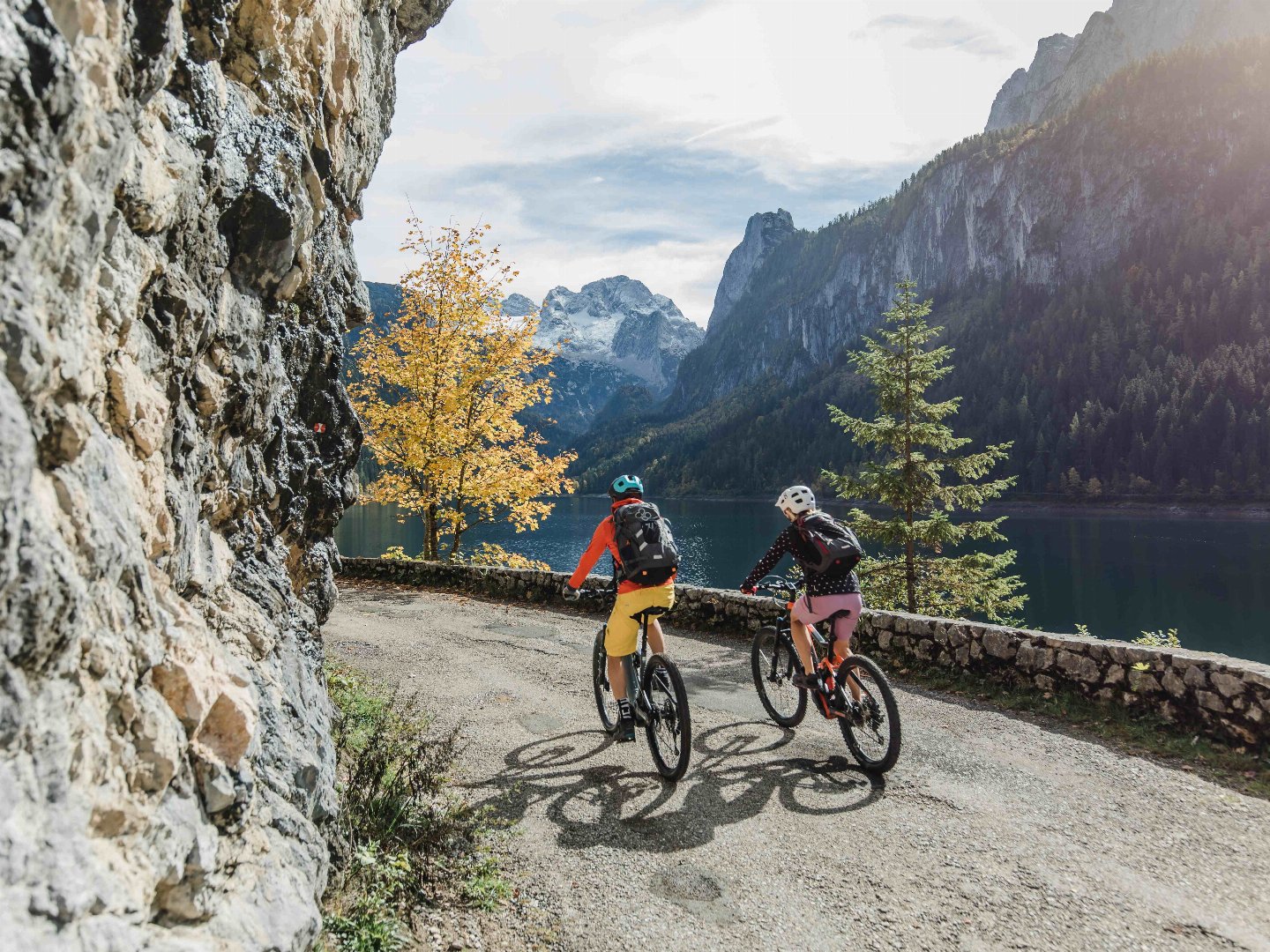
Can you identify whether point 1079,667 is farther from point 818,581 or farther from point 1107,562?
point 1107,562

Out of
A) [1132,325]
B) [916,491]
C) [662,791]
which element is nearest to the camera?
[662,791]

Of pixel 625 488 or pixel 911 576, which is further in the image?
pixel 911 576

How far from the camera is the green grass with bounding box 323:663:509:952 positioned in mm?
3764

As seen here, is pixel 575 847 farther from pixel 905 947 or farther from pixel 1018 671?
pixel 1018 671

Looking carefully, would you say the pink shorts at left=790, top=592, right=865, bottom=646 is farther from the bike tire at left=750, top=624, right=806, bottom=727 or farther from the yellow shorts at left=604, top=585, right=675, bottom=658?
the yellow shorts at left=604, top=585, right=675, bottom=658

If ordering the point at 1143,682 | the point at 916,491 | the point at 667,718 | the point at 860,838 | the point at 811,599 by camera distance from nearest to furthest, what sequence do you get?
the point at 860,838 → the point at 667,718 → the point at 811,599 → the point at 1143,682 → the point at 916,491

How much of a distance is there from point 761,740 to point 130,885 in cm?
543

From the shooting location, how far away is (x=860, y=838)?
503 centimetres

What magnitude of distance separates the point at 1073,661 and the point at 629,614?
4.90m

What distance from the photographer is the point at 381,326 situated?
2072cm

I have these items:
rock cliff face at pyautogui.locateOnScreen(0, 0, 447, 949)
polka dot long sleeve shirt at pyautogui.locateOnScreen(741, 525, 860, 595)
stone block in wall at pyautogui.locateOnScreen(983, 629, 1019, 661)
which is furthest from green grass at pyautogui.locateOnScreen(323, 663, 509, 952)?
stone block in wall at pyautogui.locateOnScreen(983, 629, 1019, 661)

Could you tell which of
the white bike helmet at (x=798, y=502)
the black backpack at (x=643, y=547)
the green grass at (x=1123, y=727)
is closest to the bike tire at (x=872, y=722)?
the white bike helmet at (x=798, y=502)

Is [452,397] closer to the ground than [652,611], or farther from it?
farther from it

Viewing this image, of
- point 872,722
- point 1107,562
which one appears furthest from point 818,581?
point 1107,562
